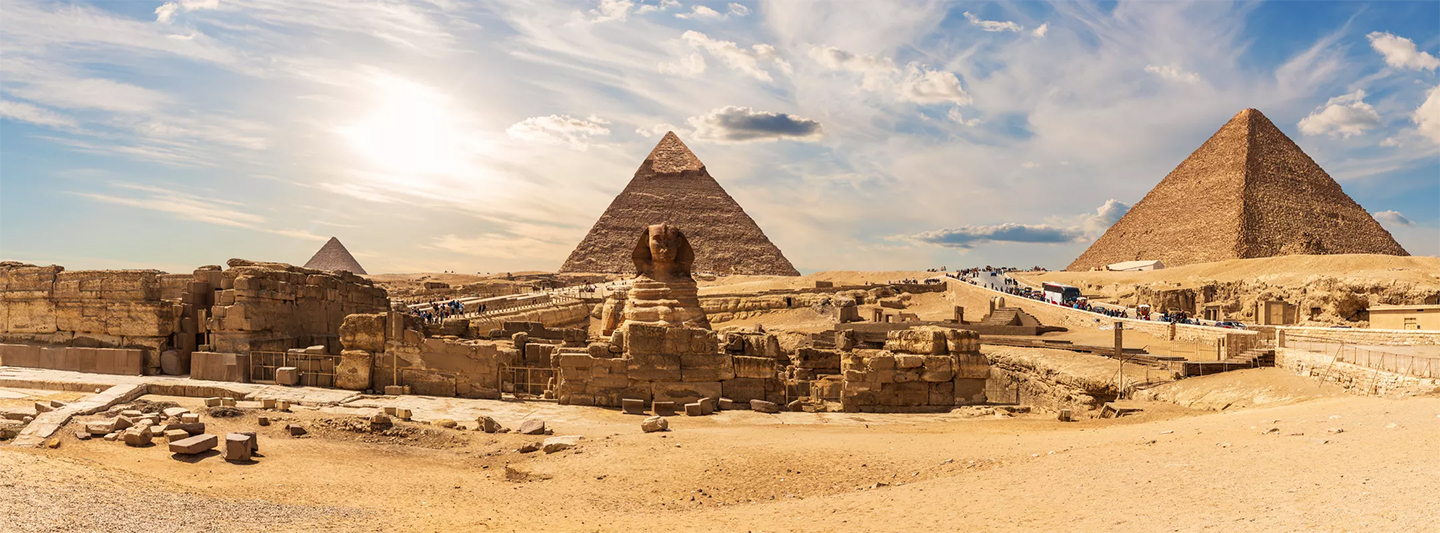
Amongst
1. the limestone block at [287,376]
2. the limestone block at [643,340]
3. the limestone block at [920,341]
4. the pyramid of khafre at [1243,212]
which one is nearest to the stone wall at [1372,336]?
the limestone block at [920,341]

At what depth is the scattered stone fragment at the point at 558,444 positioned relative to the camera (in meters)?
7.02

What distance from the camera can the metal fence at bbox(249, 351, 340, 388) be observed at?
10320mm

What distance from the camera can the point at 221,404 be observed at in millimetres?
8258

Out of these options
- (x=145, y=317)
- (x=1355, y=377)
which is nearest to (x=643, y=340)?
(x=145, y=317)

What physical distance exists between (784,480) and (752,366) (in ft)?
12.0

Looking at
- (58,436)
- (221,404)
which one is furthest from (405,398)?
(58,436)

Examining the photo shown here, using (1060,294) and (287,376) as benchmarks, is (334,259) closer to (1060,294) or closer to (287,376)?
(1060,294)

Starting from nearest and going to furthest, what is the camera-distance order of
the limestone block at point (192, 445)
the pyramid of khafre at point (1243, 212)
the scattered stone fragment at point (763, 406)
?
the limestone block at point (192, 445)
the scattered stone fragment at point (763, 406)
the pyramid of khafre at point (1243, 212)

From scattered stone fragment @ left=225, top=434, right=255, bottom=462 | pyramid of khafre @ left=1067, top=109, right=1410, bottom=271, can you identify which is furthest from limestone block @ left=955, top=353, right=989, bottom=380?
pyramid of khafre @ left=1067, top=109, right=1410, bottom=271

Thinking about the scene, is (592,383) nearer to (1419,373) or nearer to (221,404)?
(221,404)

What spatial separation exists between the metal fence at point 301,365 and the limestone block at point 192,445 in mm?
3862

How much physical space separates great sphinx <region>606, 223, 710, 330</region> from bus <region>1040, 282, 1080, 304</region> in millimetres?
25238

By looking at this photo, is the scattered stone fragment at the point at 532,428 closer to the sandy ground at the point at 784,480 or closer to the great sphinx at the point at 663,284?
the sandy ground at the point at 784,480

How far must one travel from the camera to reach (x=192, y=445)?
6.29 metres
